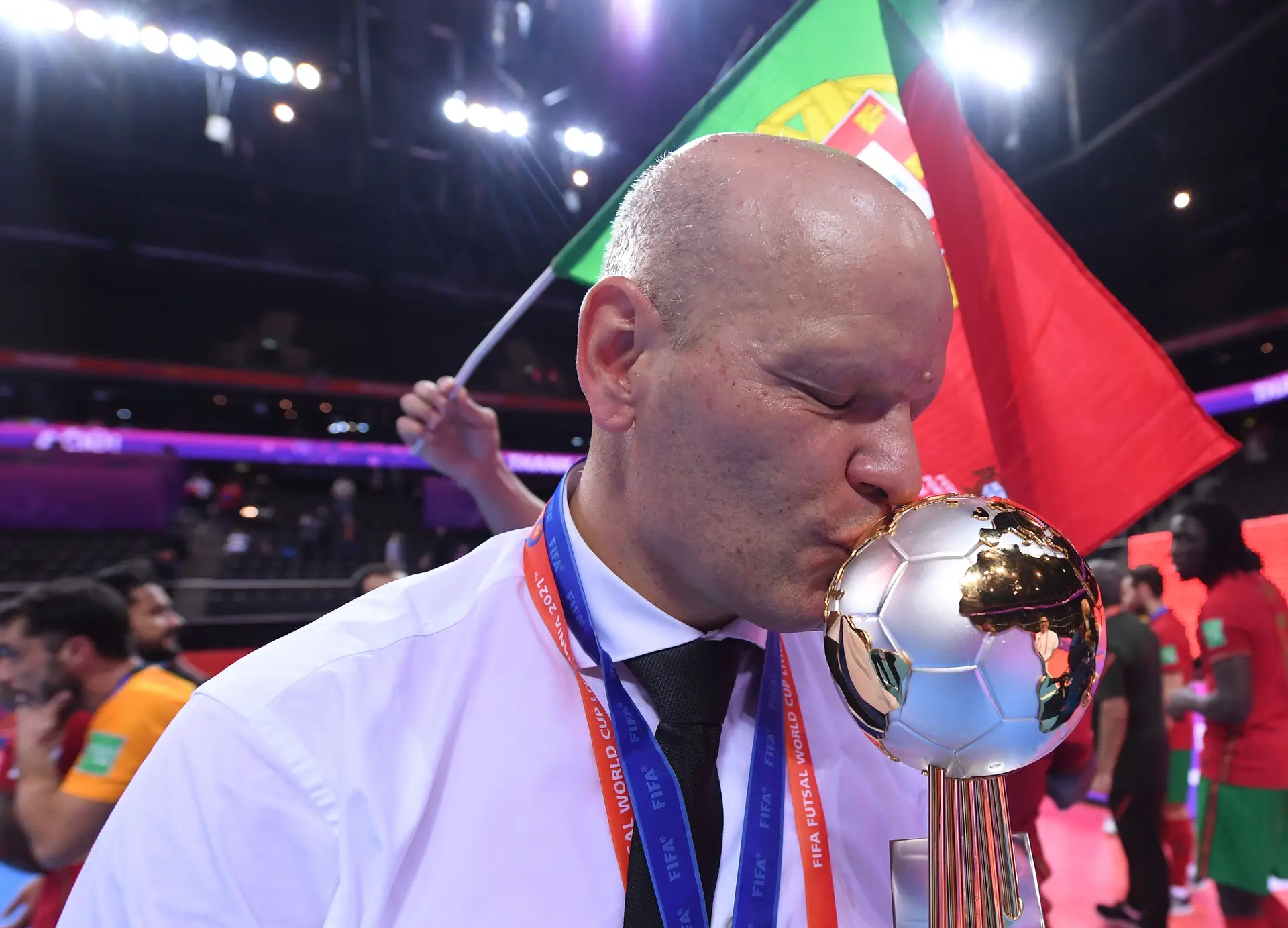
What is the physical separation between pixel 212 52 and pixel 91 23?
1.05 m

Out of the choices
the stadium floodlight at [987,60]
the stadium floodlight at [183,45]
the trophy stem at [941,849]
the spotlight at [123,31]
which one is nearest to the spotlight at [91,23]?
the spotlight at [123,31]

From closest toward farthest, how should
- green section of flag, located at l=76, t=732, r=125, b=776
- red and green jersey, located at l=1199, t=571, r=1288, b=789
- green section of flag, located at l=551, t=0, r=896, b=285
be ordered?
green section of flag, located at l=551, t=0, r=896, b=285 < green section of flag, located at l=76, t=732, r=125, b=776 < red and green jersey, located at l=1199, t=571, r=1288, b=789

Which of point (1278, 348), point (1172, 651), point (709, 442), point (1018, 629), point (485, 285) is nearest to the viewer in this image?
point (1018, 629)

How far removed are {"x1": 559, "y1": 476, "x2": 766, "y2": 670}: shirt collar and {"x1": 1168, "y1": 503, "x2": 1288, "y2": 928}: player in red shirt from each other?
2.12 m

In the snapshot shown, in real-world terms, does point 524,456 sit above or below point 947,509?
above

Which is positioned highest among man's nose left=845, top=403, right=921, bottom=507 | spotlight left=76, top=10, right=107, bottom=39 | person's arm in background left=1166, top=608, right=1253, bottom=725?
spotlight left=76, top=10, right=107, bottom=39

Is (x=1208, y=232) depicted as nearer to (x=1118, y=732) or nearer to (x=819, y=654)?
(x=1118, y=732)

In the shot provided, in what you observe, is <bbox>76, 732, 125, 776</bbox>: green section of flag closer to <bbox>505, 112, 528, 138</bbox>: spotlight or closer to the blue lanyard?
the blue lanyard

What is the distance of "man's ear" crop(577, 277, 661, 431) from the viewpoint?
0.74m

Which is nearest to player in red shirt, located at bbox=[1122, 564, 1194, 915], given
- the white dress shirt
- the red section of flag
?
the red section of flag

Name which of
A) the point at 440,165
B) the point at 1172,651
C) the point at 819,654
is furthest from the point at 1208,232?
the point at 819,654

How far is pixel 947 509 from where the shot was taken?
0.51 metres

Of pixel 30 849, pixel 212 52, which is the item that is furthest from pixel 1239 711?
pixel 212 52

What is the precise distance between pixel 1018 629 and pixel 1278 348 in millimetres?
12723
